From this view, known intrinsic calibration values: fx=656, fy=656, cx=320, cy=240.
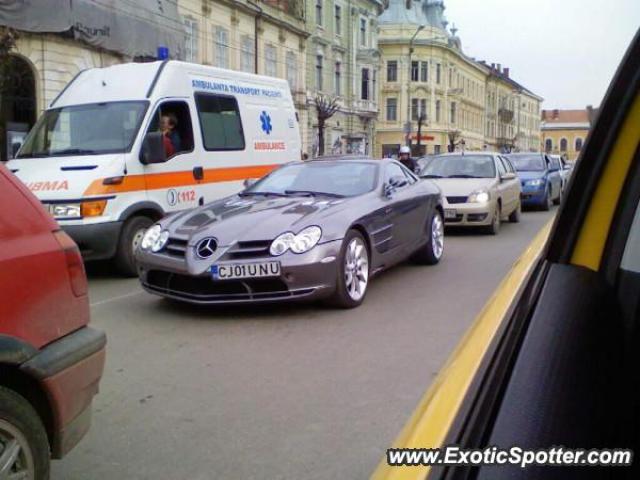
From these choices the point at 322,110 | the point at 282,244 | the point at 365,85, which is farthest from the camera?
the point at 365,85

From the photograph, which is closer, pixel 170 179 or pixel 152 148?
pixel 152 148

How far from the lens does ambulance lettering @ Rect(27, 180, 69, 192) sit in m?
7.46

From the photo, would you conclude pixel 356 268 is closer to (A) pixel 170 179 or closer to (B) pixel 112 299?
(B) pixel 112 299

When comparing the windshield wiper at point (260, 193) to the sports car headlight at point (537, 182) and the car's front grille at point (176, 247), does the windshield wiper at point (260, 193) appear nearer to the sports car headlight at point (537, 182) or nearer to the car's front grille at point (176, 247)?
the car's front grille at point (176, 247)

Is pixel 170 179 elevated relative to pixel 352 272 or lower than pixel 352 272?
elevated

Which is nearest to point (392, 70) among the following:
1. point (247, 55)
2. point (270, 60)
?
point (270, 60)

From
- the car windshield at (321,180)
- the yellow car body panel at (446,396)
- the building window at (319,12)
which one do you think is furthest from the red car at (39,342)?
the building window at (319,12)

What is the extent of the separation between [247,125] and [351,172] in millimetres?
3457

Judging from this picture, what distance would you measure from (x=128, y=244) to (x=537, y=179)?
11902 mm

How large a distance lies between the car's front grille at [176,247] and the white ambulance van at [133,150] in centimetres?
198

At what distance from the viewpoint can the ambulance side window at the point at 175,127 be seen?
859 centimetres

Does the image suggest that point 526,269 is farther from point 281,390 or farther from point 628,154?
point 281,390

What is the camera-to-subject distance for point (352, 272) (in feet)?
20.0

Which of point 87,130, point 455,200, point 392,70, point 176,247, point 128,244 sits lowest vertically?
point 128,244
